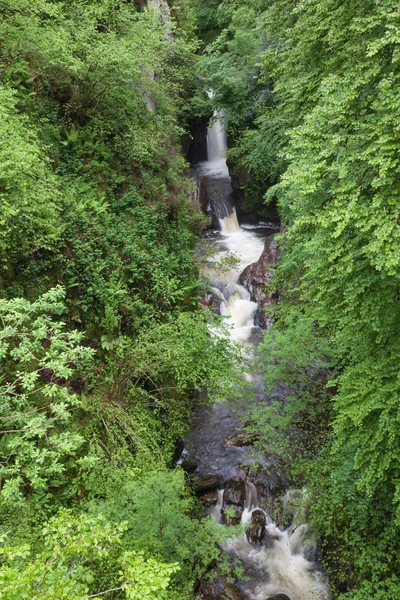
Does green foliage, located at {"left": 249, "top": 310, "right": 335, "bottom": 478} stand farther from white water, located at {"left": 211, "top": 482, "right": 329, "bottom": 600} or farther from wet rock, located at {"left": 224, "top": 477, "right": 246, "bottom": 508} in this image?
white water, located at {"left": 211, "top": 482, "right": 329, "bottom": 600}

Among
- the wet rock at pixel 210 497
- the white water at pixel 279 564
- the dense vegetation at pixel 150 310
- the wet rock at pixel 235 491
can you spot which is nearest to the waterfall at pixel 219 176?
the dense vegetation at pixel 150 310

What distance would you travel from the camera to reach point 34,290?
8320 millimetres

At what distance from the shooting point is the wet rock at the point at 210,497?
974 cm

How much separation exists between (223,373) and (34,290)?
4.55m

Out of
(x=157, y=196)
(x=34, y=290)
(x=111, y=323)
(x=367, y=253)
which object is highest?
(x=157, y=196)

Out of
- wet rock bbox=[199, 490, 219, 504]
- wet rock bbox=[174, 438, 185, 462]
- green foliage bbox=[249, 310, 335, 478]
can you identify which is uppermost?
green foliage bbox=[249, 310, 335, 478]

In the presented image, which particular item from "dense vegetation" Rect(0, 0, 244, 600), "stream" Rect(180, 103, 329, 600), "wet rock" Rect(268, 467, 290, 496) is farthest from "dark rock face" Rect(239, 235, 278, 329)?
"wet rock" Rect(268, 467, 290, 496)

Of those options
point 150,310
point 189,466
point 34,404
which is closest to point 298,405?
point 189,466

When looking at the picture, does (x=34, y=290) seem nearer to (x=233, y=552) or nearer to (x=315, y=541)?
(x=233, y=552)

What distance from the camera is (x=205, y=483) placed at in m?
9.92

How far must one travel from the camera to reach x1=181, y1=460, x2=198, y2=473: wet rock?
33.9 ft

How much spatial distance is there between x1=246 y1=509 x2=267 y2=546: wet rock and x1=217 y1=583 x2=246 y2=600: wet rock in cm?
114

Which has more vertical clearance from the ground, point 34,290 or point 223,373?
point 34,290

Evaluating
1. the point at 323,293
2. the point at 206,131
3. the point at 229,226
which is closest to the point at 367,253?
the point at 323,293
